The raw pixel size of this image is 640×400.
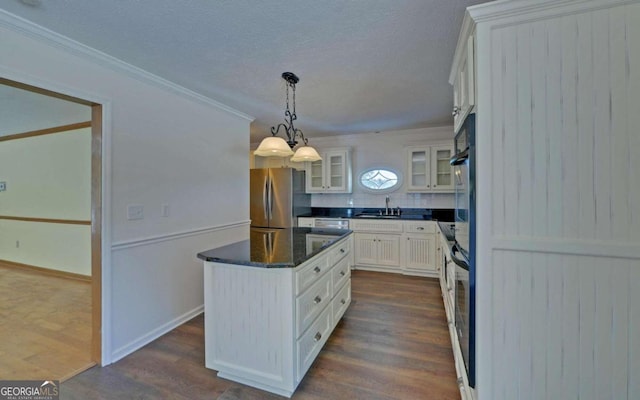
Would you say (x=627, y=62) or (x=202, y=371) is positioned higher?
(x=627, y=62)

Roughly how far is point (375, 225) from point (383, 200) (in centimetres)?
70

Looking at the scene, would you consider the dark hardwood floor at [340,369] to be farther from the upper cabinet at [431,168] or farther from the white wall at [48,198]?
the white wall at [48,198]

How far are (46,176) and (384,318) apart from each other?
547 centimetres

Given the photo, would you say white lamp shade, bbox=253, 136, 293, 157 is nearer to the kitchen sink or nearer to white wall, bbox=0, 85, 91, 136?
white wall, bbox=0, 85, 91, 136

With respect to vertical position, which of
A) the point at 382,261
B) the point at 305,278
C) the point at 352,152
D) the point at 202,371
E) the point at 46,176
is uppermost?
the point at 352,152

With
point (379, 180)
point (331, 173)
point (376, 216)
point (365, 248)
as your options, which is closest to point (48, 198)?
point (331, 173)

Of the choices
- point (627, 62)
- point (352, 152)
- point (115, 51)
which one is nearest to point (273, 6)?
point (115, 51)

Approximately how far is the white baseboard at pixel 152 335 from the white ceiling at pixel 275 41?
2293 millimetres

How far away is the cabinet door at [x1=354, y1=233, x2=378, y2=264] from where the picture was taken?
4414 mm

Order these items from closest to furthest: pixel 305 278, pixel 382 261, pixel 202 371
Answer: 1. pixel 305 278
2. pixel 202 371
3. pixel 382 261

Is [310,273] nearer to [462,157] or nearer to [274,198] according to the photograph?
[462,157]

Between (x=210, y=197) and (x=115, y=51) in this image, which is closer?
(x=115, y=51)

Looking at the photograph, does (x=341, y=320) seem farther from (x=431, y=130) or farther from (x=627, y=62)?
(x=431, y=130)

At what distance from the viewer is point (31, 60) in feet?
5.74
